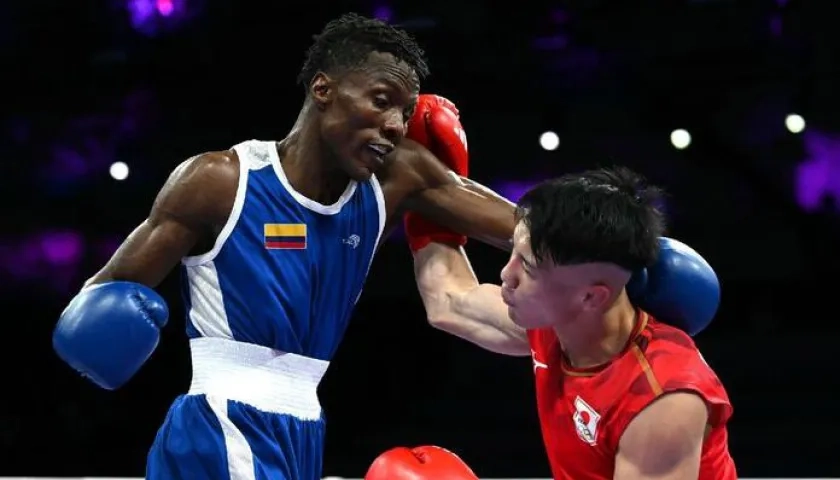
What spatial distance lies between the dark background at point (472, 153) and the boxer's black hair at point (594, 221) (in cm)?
461

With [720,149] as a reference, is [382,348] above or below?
below

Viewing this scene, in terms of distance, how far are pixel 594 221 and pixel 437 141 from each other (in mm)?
754

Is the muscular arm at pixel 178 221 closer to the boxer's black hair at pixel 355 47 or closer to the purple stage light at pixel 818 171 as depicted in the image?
the boxer's black hair at pixel 355 47

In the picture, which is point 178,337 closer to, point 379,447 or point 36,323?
point 36,323

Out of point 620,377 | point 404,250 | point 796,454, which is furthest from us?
point 404,250

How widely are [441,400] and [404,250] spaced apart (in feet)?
3.14

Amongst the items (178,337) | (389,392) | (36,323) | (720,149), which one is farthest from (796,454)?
(36,323)

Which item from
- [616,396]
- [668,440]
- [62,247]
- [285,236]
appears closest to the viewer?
[668,440]

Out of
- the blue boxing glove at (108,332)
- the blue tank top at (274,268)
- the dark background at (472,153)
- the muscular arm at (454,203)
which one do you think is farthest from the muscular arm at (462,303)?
the dark background at (472,153)

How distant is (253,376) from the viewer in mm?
2406

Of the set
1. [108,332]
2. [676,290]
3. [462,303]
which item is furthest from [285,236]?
[676,290]

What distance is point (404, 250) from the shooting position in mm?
7074

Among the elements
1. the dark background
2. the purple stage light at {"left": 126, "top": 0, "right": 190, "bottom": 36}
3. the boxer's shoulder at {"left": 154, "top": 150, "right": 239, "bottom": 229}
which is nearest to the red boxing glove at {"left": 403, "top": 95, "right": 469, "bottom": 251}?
the boxer's shoulder at {"left": 154, "top": 150, "right": 239, "bottom": 229}

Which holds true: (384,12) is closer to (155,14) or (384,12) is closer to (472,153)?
(472,153)
